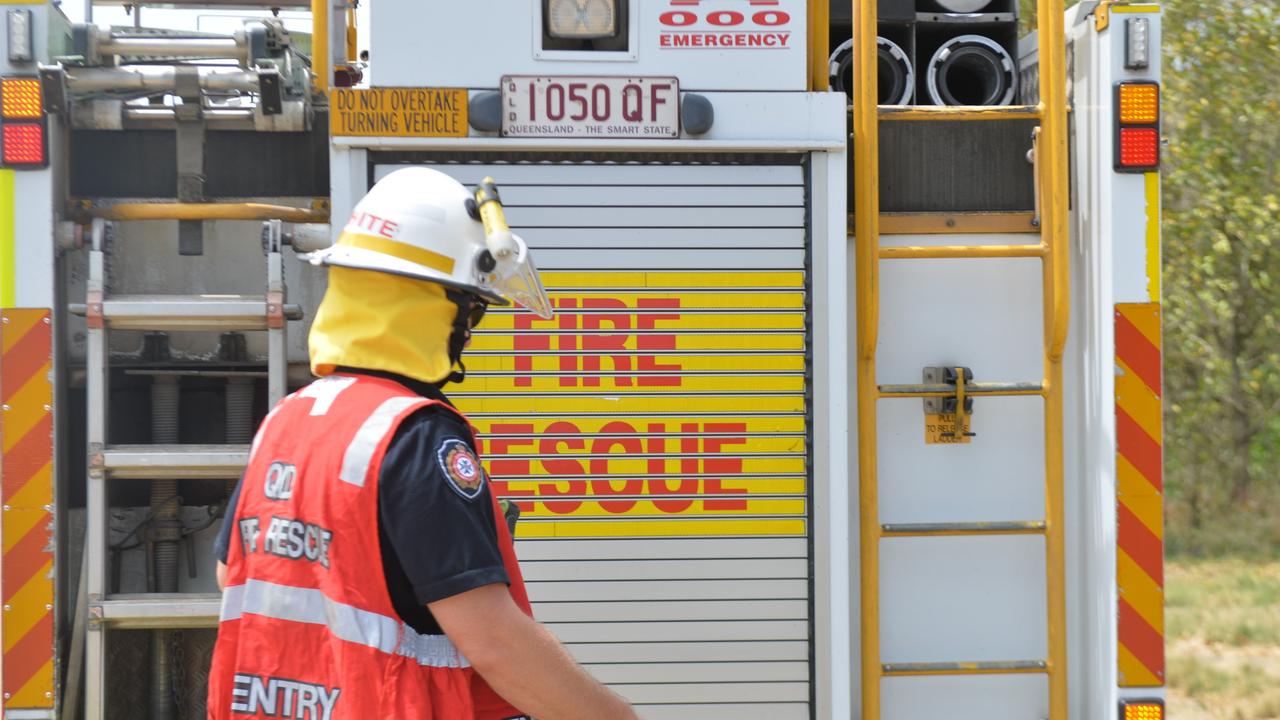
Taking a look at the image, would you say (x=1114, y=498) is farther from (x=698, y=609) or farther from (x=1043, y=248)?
(x=698, y=609)

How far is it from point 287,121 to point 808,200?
4.51 ft

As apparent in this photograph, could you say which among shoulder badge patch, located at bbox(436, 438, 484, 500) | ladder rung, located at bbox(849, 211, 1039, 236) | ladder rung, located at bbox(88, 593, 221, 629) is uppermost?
ladder rung, located at bbox(849, 211, 1039, 236)

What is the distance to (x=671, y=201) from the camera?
371cm

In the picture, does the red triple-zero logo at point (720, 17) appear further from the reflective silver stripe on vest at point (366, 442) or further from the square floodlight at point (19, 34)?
the reflective silver stripe on vest at point (366, 442)

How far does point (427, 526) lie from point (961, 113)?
2414 mm

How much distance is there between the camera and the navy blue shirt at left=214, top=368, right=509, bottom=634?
204 centimetres

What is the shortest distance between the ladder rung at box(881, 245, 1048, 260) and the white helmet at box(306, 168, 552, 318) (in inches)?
67.3

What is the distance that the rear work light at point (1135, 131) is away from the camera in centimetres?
373

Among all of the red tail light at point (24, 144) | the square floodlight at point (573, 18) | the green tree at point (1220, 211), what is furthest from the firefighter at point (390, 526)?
the green tree at point (1220, 211)

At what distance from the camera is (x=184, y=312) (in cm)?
362

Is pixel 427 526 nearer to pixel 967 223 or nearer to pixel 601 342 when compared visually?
pixel 601 342

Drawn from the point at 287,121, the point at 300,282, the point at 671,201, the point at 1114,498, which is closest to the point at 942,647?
the point at 1114,498

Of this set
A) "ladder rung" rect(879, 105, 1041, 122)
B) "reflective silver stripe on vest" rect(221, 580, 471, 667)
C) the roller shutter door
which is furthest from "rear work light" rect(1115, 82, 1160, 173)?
"reflective silver stripe on vest" rect(221, 580, 471, 667)

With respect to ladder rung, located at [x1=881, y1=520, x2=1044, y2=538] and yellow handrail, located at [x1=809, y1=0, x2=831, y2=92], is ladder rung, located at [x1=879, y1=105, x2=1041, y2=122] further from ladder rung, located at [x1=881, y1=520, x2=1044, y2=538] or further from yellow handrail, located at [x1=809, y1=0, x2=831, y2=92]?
ladder rung, located at [x1=881, y1=520, x2=1044, y2=538]
